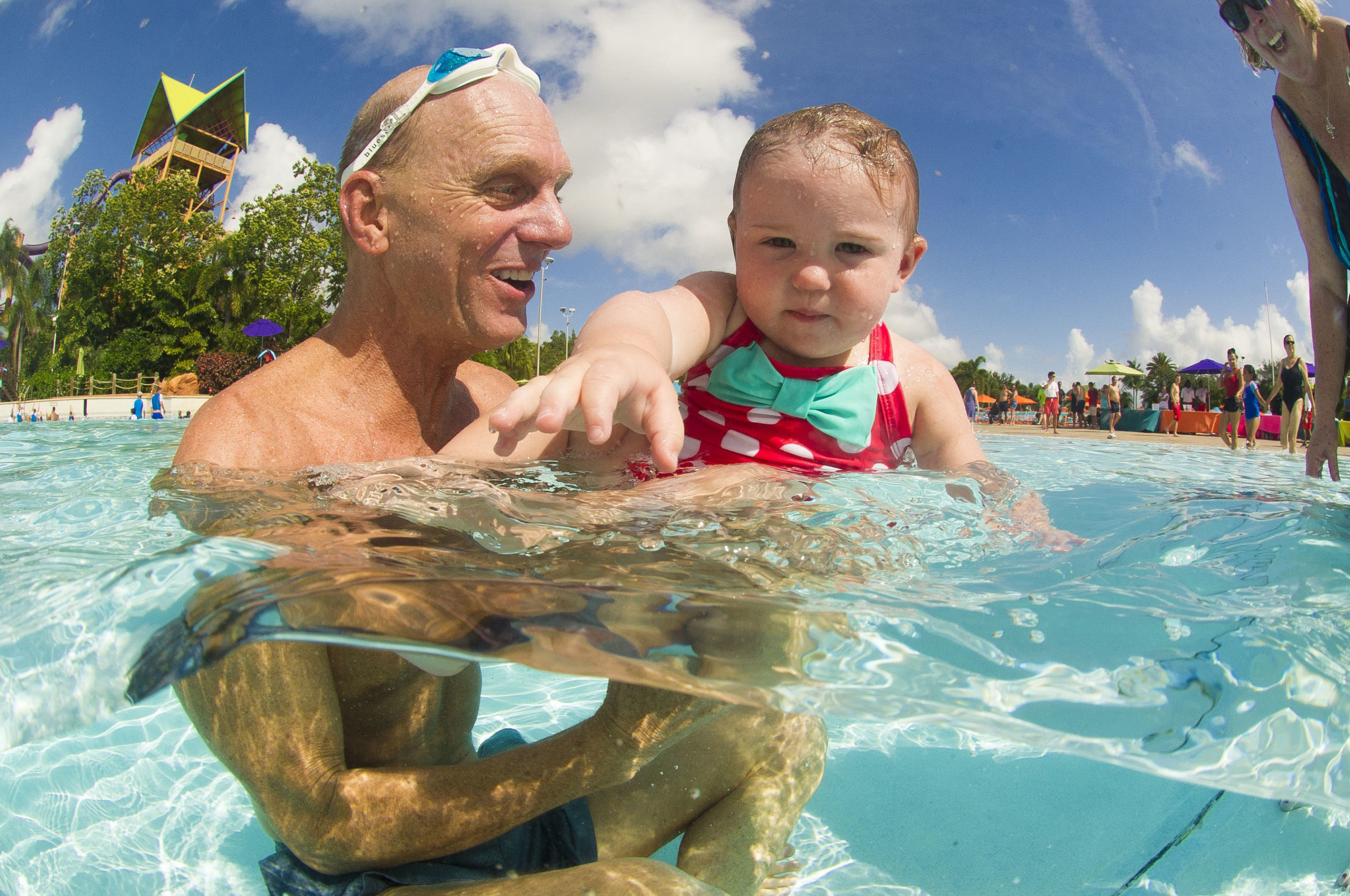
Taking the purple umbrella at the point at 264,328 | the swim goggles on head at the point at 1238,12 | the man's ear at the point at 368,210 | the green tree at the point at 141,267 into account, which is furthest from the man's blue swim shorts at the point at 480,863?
the purple umbrella at the point at 264,328

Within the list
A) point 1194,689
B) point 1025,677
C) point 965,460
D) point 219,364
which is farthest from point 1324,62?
point 219,364

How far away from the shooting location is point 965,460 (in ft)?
8.43

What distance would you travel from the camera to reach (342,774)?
147 centimetres

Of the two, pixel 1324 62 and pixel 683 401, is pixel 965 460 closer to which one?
pixel 683 401

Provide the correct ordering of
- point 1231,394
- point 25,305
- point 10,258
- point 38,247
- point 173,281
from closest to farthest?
point 10,258
point 38,247
point 25,305
point 1231,394
point 173,281

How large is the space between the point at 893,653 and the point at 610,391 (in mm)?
901

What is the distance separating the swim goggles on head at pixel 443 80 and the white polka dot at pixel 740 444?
1.32 metres

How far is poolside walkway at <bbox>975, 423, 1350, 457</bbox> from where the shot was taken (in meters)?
10.4

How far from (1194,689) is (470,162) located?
2242 millimetres

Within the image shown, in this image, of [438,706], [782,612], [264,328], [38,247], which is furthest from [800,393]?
[264,328]

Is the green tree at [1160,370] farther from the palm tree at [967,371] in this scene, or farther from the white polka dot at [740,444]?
the white polka dot at [740,444]

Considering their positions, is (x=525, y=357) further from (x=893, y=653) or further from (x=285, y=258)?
(x=893, y=653)

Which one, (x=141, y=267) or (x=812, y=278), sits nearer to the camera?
(x=812, y=278)

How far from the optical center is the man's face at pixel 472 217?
2.07 m
